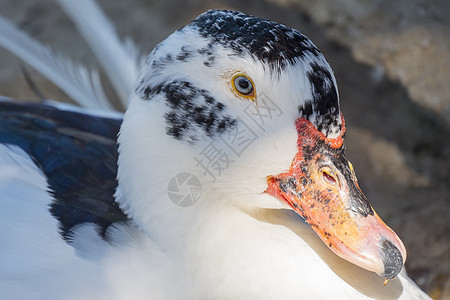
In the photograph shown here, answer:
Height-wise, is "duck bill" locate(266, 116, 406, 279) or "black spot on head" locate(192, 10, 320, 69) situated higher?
"black spot on head" locate(192, 10, 320, 69)

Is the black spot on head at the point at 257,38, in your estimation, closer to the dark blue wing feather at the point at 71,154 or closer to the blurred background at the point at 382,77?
the dark blue wing feather at the point at 71,154

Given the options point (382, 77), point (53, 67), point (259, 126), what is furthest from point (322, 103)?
→ point (382, 77)

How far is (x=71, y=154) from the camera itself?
1824 millimetres

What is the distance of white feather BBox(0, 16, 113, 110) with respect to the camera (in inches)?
103

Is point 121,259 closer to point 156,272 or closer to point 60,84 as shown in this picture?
point 156,272

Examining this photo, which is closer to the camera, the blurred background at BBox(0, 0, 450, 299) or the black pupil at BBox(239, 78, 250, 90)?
the black pupil at BBox(239, 78, 250, 90)

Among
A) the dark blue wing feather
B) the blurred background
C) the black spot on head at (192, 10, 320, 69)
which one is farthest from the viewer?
the blurred background

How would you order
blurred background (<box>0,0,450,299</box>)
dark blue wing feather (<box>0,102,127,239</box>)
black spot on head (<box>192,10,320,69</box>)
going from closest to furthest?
1. black spot on head (<box>192,10,320,69</box>)
2. dark blue wing feather (<box>0,102,127,239</box>)
3. blurred background (<box>0,0,450,299</box>)

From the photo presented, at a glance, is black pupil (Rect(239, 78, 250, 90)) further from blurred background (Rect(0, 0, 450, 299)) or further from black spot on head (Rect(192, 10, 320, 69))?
blurred background (Rect(0, 0, 450, 299))

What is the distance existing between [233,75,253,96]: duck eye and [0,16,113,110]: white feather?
157 cm

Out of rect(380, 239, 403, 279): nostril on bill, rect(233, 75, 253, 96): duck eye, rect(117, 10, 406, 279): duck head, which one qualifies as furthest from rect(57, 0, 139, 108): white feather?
rect(380, 239, 403, 279): nostril on bill

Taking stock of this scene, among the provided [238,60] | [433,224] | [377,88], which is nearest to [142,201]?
[238,60]

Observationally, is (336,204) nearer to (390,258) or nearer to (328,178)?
(328,178)

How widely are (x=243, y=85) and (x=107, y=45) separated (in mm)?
1537
